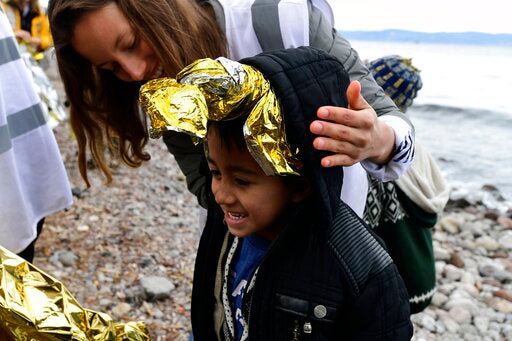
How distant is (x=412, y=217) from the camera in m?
1.97

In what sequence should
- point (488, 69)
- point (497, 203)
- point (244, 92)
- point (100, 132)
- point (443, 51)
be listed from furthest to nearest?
point (443, 51) → point (488, 69) → point (497, 203) → point (100, 132) → point (244, 92)

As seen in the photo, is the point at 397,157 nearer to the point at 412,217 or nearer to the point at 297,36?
the point at 297,36

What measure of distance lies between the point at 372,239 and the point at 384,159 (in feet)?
0.64

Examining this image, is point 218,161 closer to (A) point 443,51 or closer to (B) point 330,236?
(B) point 330,236

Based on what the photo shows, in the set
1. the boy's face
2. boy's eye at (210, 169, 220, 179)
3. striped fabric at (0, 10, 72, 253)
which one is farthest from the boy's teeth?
striped fabric at (0, 10, 72, 253)

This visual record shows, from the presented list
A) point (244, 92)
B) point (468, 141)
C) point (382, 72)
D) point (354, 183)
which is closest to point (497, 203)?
point (468, 141)

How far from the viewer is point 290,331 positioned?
128 centimetres

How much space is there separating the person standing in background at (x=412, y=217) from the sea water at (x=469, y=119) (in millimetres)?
905

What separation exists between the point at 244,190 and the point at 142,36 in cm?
65

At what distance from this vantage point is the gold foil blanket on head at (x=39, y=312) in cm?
118

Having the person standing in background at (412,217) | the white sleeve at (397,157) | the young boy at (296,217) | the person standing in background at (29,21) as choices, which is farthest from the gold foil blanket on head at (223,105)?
the person standing in background at (29,21)

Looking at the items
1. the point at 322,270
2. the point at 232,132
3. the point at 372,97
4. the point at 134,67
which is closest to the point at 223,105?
the point at 232,132

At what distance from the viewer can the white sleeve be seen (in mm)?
1321

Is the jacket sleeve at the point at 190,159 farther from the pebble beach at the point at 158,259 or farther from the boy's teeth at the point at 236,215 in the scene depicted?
the pebble beach at the point at 158,259
